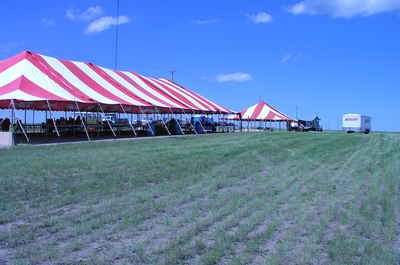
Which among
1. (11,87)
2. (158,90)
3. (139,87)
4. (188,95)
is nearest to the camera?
(11,87)

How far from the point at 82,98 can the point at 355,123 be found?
24.9m

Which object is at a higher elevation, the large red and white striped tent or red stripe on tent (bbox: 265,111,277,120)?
the large red and white striped tent

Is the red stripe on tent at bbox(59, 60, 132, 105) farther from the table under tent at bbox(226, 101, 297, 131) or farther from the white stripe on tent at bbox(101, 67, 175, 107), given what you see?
the table under tent at bbox(226, 101, 297, 131)

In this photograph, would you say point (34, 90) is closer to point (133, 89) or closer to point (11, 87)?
point (11, 87)

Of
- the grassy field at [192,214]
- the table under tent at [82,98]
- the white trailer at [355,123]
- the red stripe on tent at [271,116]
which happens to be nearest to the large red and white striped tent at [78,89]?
the table under tent at [82,98]

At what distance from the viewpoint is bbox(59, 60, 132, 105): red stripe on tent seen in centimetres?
1585

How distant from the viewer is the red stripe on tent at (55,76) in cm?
1411

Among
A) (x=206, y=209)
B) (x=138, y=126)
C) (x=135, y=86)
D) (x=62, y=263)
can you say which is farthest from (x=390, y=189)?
(x=138, y=126)

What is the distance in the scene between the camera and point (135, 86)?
1969 centimetres

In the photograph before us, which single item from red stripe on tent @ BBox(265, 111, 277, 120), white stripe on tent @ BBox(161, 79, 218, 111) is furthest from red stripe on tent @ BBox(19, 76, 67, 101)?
red stripe on tent @ BBox(265, 111, 277, 120)

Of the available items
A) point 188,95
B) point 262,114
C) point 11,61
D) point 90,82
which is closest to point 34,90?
point 11,61

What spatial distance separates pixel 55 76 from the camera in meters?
14.9

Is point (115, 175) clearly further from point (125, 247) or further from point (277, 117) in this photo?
point (277, 117)

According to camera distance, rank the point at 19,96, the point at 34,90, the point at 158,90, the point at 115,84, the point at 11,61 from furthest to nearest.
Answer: the point at 158,90, the point at 115,84, the point at 11,61, the point at 34,90, the point at 19,96
